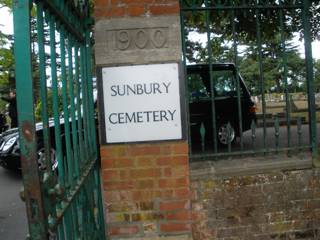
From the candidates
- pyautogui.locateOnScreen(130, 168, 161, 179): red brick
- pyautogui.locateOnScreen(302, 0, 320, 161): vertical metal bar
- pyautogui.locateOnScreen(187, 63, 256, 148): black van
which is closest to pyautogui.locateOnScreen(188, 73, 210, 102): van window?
pyautogui.locateOnScreen(187, 63, 256, 148): black van

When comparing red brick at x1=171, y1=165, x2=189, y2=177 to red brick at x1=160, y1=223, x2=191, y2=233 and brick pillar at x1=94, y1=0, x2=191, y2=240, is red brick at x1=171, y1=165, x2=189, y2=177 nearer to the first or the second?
brick pillar at x1=94, y1=0, x2=191, y2=240

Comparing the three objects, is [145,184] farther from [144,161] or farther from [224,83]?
[224,83]

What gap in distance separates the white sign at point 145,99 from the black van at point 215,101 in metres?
3.18

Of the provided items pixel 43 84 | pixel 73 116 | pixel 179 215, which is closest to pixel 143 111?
pixel 179 215

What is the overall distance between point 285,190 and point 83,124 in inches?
68.0

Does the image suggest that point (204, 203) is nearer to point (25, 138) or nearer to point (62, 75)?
point (62, 75)

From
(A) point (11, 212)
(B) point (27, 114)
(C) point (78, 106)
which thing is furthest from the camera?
(A) point (11, 212)

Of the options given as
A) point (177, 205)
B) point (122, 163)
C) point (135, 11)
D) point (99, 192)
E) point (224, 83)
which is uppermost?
point (135, 11)

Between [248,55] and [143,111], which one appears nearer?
[143,111]

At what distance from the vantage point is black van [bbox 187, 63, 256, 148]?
6638 millimetres

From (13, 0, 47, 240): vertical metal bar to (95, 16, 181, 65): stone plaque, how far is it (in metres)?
1.70

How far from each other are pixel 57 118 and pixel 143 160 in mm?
1400

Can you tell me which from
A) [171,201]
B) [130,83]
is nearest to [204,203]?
[171,201]

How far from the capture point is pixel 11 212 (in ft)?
19.2
